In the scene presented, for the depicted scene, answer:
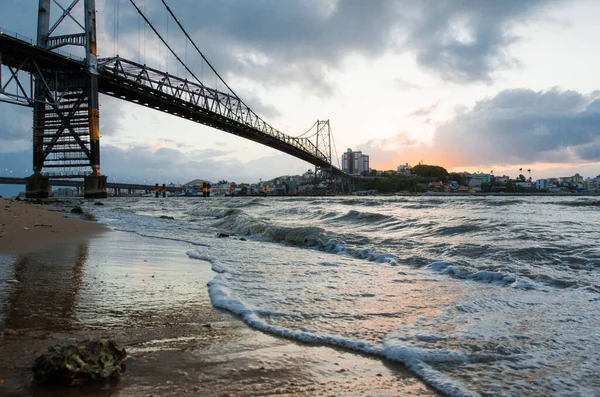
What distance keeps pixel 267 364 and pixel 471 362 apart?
36.4 inches

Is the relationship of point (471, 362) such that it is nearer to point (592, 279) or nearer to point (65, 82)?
point (592, 279)

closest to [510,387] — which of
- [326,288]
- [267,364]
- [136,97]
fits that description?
[267,364]

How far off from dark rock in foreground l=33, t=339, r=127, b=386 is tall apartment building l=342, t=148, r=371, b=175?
127 metres

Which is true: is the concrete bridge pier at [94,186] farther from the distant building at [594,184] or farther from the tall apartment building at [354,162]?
the tall apartment building at [354,162]

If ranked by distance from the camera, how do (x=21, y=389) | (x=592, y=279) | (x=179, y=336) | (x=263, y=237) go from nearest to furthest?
(x=21, y=389) < (x=179, y=336) < (x=592, y=279) < (x=263, y=237)

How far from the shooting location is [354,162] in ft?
447

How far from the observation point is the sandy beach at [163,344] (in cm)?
132

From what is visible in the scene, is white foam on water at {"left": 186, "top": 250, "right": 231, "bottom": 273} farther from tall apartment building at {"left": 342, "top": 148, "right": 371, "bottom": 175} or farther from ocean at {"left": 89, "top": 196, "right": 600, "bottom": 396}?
tall apartment building at {"left": 342, "top": 148, "right": 371, "bottom": 175}

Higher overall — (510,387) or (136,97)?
(136,97)

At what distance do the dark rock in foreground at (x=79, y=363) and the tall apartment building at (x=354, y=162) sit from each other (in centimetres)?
12742

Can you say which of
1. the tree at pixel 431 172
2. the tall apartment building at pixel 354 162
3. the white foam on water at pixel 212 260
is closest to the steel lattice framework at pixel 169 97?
the white foam on water at pixel 212 260

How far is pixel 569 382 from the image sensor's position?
1.45 meters

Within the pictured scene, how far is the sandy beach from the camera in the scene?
132 cm

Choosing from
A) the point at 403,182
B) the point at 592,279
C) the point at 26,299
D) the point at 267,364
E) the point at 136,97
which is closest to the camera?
the point at 267,364
